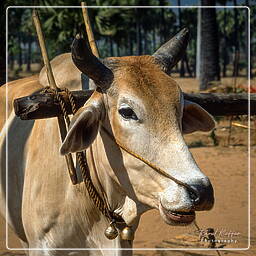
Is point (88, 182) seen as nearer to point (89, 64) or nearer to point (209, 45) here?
point (89, 64)

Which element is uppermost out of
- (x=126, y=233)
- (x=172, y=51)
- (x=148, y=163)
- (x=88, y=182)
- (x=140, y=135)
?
(x=172, y=51)

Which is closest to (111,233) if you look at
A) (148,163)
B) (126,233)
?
(126,233)

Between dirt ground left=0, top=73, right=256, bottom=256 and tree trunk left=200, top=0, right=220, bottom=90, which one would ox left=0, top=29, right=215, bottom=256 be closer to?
dirt ground left=0, top=73, right=256, bottom=256

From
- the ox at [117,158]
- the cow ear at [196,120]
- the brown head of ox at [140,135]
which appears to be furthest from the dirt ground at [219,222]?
the brown head of ox at [140,135]

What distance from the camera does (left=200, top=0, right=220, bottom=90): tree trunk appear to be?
50.8 ft

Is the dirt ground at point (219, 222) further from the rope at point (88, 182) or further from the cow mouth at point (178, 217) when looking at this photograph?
the cow mouth at point (178, 217)

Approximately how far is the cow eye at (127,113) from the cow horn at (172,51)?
47cm

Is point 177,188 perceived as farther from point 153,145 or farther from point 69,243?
point 69,243

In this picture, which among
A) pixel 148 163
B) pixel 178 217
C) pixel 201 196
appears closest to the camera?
pixel 201 196

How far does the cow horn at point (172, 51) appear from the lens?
310 cm

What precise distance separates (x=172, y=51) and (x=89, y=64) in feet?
2.00

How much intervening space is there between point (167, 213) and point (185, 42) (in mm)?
1136

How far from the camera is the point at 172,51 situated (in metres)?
3.16

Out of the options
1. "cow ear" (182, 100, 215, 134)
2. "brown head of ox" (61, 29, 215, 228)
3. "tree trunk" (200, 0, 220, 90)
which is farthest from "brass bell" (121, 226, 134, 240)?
"tree trunk" (200, 0, 220, 90)
